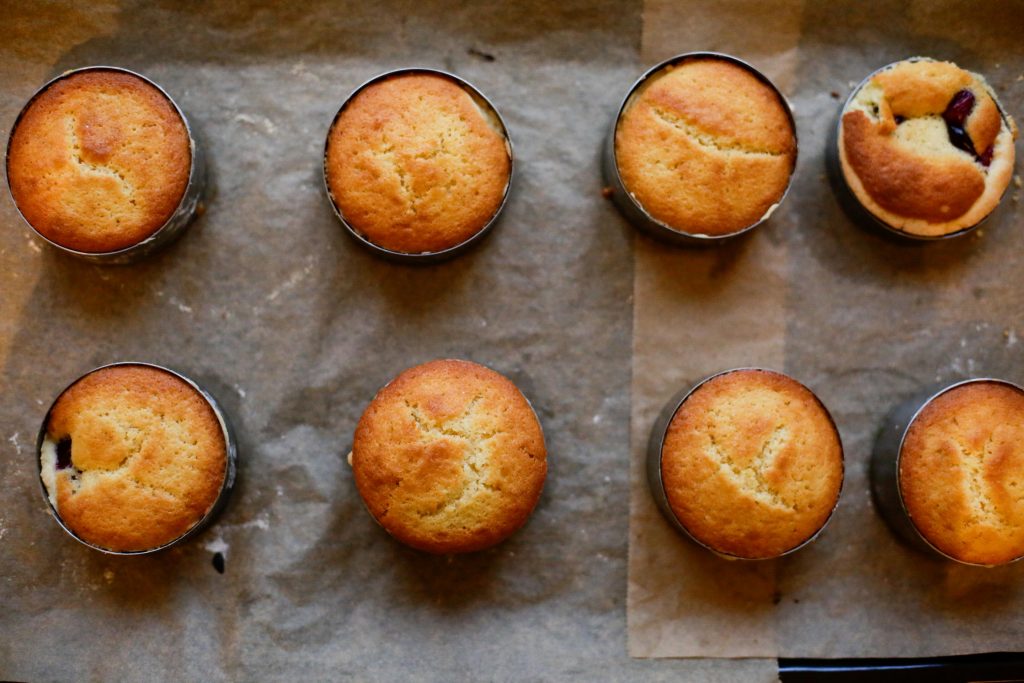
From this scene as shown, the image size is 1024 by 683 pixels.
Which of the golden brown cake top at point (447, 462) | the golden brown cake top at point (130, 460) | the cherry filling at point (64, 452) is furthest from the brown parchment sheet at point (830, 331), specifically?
the cherry filling at point (64, 452)

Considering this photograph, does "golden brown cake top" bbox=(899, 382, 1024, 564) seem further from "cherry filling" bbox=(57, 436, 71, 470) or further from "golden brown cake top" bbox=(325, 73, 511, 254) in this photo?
"cherry filling" bbox=(57, 436, 71, 470)

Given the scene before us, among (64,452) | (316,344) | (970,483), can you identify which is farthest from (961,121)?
(64,452)

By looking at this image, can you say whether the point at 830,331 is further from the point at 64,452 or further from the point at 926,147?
the point at 64,452

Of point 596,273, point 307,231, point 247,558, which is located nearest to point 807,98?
point 596,273

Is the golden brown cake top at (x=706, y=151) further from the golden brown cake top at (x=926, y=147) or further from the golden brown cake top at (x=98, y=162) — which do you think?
the golden brown cake top at (x=98, y=162)

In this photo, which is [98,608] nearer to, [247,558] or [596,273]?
[247,558]
